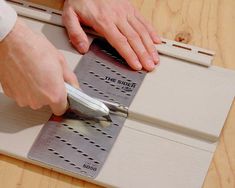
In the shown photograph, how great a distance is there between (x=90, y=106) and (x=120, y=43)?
0.67 ft

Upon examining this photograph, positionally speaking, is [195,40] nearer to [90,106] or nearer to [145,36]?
[145,36]

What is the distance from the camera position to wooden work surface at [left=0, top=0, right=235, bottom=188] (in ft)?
3.33

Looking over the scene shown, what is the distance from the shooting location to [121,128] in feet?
3.52

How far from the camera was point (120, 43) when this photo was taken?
3.91 ft

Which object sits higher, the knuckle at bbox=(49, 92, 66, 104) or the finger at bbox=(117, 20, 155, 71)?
the finger at bbox=(117, 20, 155, 71)

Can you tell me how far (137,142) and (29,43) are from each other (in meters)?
0.27

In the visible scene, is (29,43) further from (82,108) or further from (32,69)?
(82,108)

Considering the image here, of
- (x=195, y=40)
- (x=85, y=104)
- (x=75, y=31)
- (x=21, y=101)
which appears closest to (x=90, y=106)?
(x=85, y=104)

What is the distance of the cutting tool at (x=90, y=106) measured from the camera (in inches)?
40.9

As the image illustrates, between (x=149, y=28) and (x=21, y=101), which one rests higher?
(x=149, y=28)

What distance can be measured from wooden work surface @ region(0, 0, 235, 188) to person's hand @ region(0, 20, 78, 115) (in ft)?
0.43

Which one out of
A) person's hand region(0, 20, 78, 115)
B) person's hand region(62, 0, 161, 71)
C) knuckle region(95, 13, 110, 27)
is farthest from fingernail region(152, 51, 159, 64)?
person's hand region(0, 20, 78, 115)

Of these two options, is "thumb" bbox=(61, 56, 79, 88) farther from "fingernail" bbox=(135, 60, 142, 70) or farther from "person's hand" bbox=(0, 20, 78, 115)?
"fingernail" bbox=(135, 60, 142, 70)

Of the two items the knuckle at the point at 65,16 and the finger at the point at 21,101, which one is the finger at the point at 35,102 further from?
the knuckle at the point at 65,16
